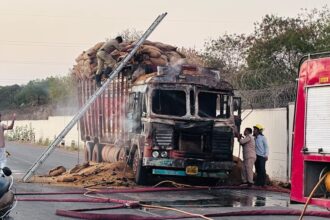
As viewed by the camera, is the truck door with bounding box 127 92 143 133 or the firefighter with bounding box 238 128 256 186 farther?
the truck door with bounding box 127 92 143 133

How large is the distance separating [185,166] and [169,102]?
1.79 metres

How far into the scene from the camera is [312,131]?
9141 mm

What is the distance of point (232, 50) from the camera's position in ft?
129

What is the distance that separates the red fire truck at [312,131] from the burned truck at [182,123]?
7094mm

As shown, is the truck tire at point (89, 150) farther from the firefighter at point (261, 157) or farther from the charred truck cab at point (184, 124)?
the firefighter at point (261, 157)

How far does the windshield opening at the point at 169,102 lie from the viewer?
17.0m

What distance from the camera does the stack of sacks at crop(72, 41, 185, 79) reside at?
751 inches

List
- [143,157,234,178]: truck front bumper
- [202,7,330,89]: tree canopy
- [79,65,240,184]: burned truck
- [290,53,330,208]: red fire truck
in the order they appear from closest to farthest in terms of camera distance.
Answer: [290,53,330,208]: red fire truck → [143,157,234,178]: truck front bumper → [79,65,240,184]: burned truck → [202,7,330,89]: tree canopy

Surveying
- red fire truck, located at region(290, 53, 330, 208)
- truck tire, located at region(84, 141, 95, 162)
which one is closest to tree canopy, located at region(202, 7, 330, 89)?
truck tire, located at region(84, 141, 95, 162)

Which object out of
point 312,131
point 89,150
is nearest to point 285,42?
point 89,150

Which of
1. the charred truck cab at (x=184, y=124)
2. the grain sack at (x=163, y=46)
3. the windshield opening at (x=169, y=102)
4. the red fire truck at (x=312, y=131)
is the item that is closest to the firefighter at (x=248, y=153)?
the charred truck cab at (x=184, y=124)

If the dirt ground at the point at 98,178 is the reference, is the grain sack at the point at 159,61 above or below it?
above

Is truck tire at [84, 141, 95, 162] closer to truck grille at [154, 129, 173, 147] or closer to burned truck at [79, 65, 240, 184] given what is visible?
burned truck at [79, 65, 240, 184]

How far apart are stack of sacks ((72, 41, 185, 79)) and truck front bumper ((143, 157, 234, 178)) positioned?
3410mm
